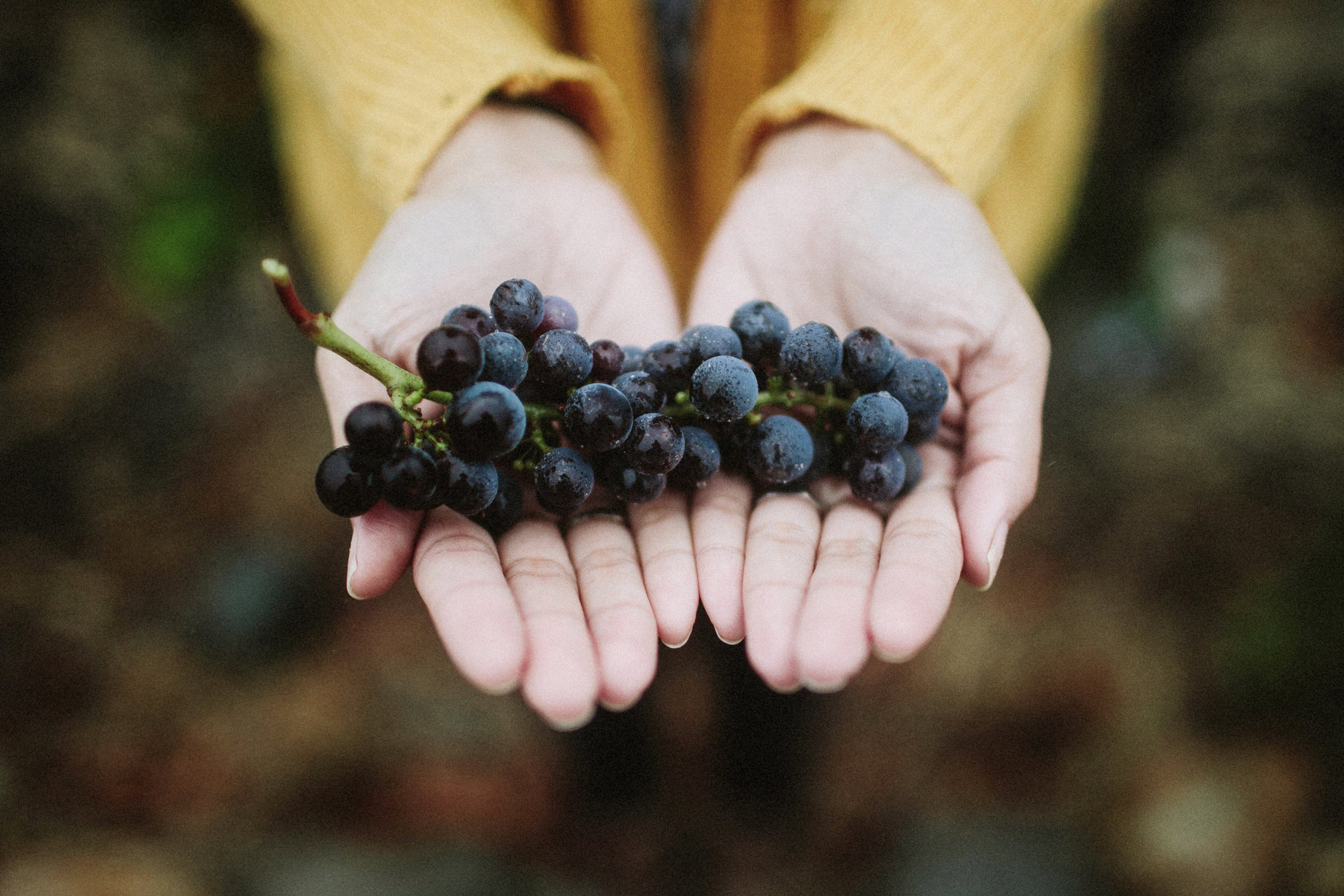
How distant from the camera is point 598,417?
1235mm

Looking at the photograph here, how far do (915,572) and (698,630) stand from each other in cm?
159

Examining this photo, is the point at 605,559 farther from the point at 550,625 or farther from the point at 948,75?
the point at 948,75

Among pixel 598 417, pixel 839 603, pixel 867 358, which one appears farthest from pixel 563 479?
pixel 867 358

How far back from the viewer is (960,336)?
5.03ft

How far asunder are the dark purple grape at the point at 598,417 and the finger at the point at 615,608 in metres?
0.18

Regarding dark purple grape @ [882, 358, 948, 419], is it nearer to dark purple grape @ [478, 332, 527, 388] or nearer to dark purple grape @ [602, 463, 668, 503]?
dark purple grape @ [602, 463, 668, 503]

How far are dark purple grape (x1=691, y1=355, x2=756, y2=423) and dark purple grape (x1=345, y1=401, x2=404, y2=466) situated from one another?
1.51ft

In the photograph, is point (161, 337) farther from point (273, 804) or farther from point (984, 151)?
point (984, 151)

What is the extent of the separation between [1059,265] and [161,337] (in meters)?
3.28

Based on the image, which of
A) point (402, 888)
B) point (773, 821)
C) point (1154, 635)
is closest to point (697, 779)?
point (773, 821)

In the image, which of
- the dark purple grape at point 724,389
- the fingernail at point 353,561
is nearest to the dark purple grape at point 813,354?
the dark purple grape at point 724,389

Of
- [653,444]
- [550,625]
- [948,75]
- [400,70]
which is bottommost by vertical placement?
[550,625]

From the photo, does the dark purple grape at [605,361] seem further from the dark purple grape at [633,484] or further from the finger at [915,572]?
the finger at [915,572]

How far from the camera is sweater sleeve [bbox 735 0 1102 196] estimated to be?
1738 mm
